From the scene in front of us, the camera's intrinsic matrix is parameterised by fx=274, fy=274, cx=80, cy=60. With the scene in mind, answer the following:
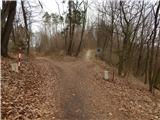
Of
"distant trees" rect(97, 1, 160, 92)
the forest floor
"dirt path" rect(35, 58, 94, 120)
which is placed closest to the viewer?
the forest floor

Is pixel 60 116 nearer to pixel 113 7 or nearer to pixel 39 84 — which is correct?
pixel 39 84

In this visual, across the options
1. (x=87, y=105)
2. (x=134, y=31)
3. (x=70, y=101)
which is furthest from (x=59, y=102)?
(x=134, y=31)

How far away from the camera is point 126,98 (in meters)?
13.5

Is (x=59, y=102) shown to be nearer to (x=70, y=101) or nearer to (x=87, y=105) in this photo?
(x=70, y=101)

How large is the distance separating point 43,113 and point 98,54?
3258 cm

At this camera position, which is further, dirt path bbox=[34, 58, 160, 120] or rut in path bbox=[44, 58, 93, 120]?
dirt path bbox=[34, 58, 160, 120]

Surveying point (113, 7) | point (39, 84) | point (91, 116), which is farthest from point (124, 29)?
point (91, 116)

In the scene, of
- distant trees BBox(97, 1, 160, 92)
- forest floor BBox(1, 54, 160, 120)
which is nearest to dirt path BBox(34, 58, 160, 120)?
forest floor BBox(1, 54, 160, 120)

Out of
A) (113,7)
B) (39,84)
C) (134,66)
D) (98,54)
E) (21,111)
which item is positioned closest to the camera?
(21,111)

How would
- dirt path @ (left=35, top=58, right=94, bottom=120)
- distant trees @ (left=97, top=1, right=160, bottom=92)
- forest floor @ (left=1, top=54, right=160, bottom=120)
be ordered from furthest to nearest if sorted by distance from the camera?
1. distant trees @ (left=97, top=1, right=160, bottom=92)
2. dirt path @ (left=35, top=58, right=94, bottom=120)
3. forest floor @ (left=1, top=54, right=160, bottom=120)

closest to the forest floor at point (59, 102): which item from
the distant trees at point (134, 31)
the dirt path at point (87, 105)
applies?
the dirt path at point (87, 105)

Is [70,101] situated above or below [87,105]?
above

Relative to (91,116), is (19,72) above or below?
above

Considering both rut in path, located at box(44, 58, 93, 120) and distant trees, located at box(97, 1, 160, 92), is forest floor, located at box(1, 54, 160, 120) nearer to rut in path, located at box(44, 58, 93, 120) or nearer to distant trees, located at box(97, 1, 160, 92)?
rut in path, located at box(44, 58, 93, 120)
